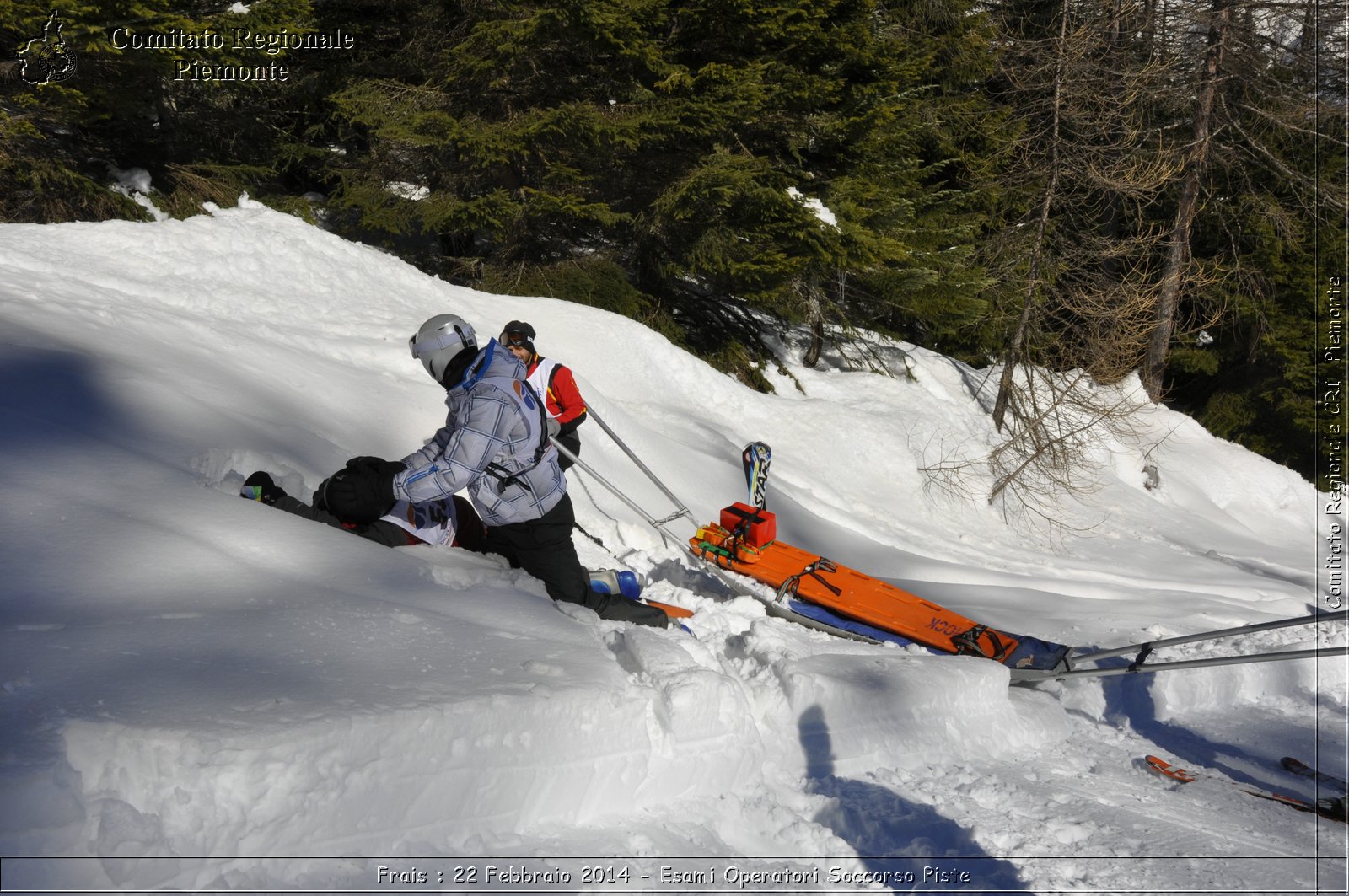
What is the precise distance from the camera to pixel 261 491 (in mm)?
4359

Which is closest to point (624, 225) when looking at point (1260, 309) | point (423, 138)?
point (423, 138)

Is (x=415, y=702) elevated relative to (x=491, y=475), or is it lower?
lower

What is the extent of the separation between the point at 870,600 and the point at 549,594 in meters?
2.80

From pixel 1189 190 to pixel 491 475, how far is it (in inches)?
733

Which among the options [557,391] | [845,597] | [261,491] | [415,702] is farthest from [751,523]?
[415,702]

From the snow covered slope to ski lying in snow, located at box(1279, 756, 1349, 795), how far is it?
11 cm

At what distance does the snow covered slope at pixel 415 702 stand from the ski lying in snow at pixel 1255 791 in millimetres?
112

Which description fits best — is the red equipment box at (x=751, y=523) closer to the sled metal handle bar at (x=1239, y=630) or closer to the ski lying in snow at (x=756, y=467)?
the ski lying in snow at (x=756, y=467)

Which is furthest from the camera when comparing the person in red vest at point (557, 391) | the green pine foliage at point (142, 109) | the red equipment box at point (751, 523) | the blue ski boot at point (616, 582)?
the green pine foliage at point (142, 109)

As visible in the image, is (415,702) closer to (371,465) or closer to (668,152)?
(371,465)

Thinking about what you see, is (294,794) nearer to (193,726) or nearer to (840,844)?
(193,726)

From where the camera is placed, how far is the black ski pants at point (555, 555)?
4.45 meters

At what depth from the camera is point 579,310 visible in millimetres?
10367

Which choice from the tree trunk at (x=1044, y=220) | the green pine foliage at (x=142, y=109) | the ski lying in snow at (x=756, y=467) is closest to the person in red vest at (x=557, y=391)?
the ski lying in snow at (x=756, y=467)
